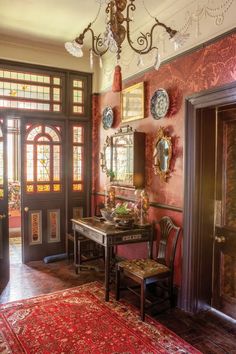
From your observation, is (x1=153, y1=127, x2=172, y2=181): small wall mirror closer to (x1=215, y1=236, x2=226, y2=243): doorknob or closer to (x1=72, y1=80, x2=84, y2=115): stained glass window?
(x1=215, y1=236, x2=226, y2=243): doorknob

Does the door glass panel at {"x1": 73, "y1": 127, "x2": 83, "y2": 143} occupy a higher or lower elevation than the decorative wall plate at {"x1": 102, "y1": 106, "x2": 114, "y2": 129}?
lower

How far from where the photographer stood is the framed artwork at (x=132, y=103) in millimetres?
3979

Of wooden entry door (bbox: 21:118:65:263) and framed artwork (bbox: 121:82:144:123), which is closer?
framed artwork (bbox: 121:82:144:123)

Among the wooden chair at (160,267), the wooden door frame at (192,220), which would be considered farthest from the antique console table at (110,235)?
the wooden door frame at (192,220)

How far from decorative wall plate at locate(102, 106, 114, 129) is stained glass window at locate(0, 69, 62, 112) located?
743 mm

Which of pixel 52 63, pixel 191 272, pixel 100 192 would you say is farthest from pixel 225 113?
pixel 52 63

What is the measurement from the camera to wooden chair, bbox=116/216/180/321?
119 inches

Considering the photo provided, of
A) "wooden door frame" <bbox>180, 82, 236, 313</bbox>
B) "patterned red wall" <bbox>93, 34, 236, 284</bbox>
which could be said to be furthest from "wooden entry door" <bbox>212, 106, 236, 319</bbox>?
"patterned red wall" <bbox>93, 34, 236, 284</bbox>

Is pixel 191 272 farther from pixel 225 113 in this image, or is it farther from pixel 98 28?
pixel 98 28

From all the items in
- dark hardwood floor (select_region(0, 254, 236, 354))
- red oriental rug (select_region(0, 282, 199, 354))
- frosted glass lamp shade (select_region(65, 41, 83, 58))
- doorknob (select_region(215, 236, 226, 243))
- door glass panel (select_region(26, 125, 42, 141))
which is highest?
frosted glass lamp shade (select_region(65, 41, 83, 58))

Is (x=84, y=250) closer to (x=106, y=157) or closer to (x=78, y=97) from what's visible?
(x=106, y=157)

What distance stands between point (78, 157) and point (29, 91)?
128 centimetres

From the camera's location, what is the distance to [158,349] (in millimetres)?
2520

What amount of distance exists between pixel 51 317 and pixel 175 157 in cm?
208
